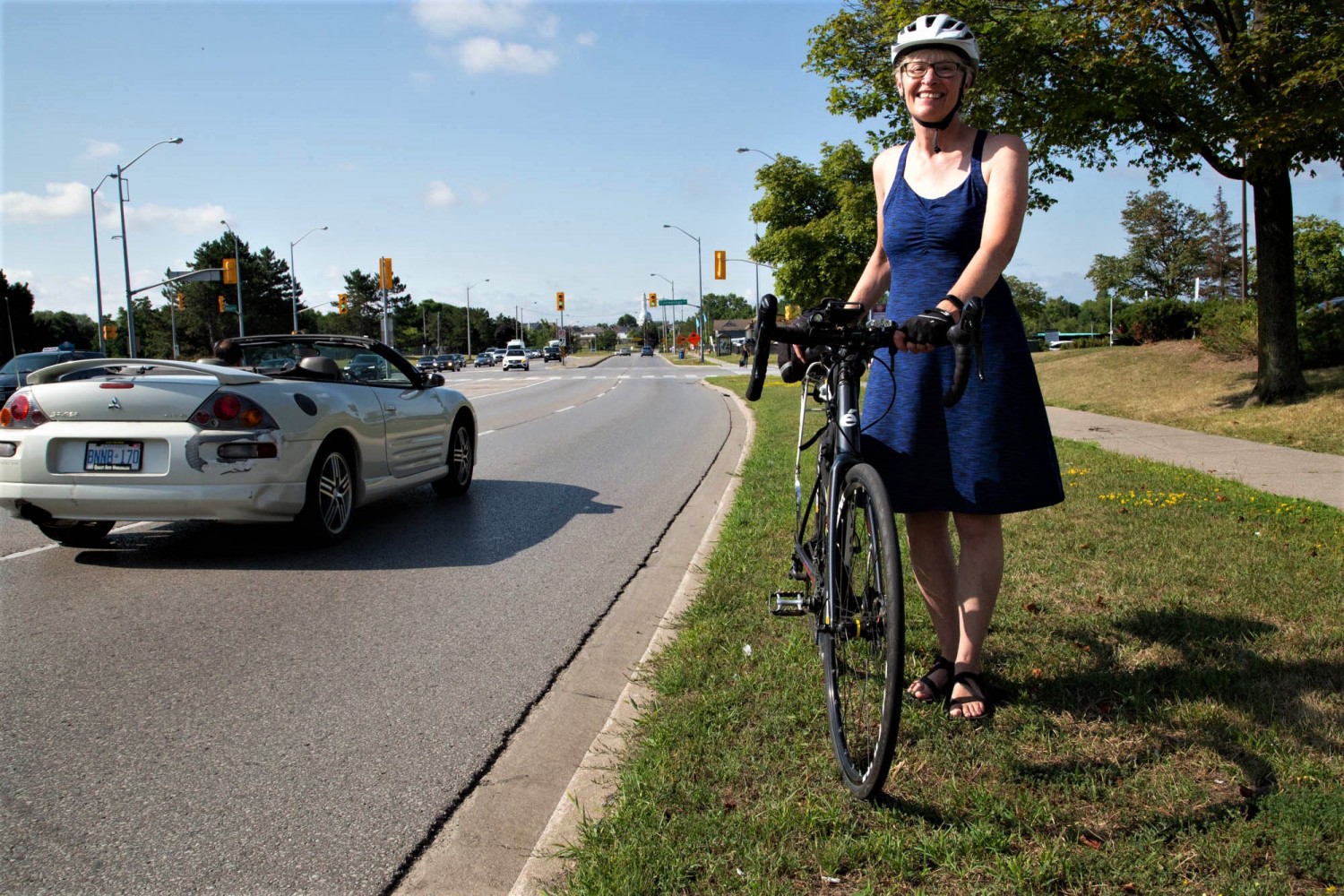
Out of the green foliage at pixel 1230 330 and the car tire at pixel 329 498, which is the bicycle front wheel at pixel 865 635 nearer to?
the car tire at pixel 329 498

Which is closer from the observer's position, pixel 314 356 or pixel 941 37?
pixel 941 37

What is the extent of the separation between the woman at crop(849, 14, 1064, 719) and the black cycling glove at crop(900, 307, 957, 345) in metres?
0.54

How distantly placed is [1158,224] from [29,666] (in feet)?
233

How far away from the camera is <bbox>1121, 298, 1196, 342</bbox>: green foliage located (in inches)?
1024

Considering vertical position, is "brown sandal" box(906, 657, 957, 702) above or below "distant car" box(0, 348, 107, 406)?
below

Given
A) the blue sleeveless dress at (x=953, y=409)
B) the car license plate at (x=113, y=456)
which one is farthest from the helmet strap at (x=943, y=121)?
the car license plate at (x=113, y=456)

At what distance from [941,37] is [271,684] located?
3.54 metres

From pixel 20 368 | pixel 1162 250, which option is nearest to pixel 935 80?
pixel 20 368

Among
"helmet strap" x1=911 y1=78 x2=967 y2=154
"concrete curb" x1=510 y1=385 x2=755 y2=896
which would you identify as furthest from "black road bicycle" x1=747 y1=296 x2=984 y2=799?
"concrete curb" x1=510 y1=385 x2=755 y2=896

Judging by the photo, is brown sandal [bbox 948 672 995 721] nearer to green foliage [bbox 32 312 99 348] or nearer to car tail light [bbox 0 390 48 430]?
car tail light [bbox 0 390 48 430]

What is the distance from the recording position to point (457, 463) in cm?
945

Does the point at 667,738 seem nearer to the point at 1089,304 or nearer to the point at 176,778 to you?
the point at 176,778

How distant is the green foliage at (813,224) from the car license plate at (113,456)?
139 feet

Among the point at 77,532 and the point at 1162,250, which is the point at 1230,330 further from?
the point at 1162,250
